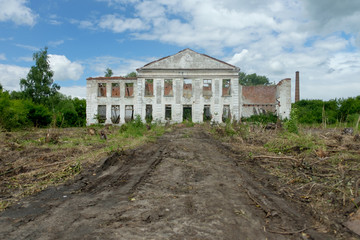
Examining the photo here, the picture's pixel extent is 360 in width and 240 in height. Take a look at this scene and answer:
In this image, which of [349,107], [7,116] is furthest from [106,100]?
[349,107]

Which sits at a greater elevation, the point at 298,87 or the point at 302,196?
the point at 298,87

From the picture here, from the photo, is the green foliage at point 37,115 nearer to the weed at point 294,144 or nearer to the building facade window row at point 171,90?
the building facade window row at point 171,90

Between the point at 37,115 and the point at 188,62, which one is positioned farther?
the point at 188,62

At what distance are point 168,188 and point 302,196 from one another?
7.91 feet

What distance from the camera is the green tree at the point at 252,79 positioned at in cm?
6975

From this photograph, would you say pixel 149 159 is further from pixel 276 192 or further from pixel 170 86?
pixel 170 86

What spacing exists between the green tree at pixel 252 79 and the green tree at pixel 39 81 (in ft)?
161

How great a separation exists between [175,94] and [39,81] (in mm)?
20937

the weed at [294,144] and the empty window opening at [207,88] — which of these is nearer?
the weed at [294,144]

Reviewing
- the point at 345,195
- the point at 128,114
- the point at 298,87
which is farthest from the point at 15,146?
the point at 298,87

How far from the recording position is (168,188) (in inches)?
196

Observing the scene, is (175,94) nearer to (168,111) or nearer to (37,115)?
(168,111)

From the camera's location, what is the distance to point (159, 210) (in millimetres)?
3779

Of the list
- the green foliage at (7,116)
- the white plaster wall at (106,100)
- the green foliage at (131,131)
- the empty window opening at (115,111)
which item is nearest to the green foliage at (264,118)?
the white plaster wall at (106,100)
